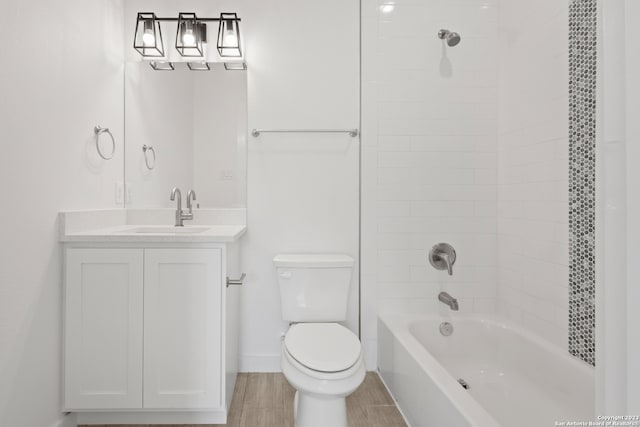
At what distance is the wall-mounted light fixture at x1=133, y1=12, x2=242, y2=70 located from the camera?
209 centimetres

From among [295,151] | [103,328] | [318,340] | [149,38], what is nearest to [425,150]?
[295,151]

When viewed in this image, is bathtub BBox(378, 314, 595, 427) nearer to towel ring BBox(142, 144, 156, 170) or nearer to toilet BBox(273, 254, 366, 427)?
toilet BBox(273, 254, 366, 427)

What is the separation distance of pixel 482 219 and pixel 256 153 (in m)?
1.44

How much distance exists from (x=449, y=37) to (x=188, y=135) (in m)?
1.65

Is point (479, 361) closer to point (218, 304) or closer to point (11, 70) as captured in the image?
point (218, 304)

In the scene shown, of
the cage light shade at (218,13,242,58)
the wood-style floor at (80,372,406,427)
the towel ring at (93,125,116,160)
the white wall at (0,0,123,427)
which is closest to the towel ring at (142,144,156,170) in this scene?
the towel ring at (93,125,116,160)

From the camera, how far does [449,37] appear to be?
210 centimetres

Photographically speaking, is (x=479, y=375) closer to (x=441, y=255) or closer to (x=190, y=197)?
(x=441, y=255)

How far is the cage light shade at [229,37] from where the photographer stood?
82.7 inches

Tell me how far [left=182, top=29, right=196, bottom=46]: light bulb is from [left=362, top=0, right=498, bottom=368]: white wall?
1006 mm

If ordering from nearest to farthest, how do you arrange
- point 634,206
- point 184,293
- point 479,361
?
point 634,206
point 184,293
point 479,361

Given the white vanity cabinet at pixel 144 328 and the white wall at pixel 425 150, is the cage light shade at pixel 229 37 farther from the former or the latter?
the white vanity cabinet at pixel 144 328

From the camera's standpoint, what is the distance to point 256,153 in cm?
218

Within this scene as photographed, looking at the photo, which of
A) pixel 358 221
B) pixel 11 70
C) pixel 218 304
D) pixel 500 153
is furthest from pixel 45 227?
pixel 500 153
